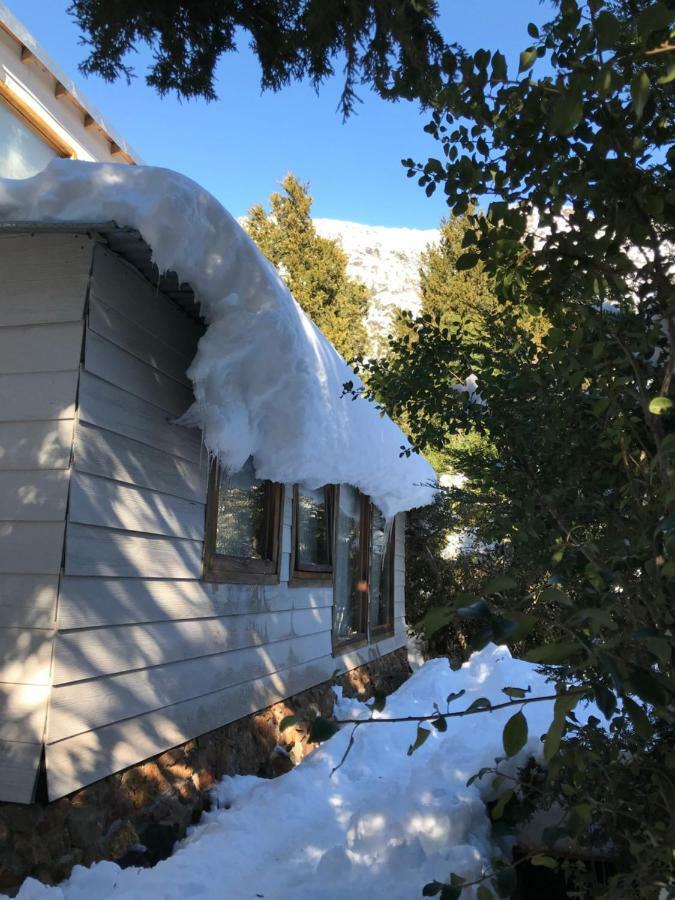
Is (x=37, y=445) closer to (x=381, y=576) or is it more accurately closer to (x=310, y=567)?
(x=310, y=567)

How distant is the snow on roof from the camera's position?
272 cm

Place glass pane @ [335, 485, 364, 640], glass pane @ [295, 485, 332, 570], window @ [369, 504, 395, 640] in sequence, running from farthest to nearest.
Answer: window @ [369, 504, 395, 640]
glass pane @ [335, 485, 364, 640]
glass pane @ [295, 485, 332, 570]

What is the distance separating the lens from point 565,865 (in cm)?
157

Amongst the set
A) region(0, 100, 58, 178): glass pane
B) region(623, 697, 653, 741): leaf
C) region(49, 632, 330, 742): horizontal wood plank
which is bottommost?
region(49, 632, 330, 742): horizontal wood plank

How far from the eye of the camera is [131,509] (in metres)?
3.15

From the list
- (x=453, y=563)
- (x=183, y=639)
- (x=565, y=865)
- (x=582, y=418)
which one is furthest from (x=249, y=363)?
(x=453, y=563)

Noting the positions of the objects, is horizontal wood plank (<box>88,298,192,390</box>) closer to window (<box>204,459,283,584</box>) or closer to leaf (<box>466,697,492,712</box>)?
window (<box>204,459,283,584</box>)

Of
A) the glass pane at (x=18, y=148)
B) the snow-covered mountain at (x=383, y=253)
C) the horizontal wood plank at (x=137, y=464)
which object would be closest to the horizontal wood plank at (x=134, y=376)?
the horizontal wood plank at (x=137, y=464)

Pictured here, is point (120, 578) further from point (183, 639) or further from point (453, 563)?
point (453, 563)

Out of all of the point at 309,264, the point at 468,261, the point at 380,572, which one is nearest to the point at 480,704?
the point at 468,261

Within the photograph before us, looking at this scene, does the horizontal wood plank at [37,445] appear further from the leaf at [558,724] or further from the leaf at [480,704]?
the leaf at [558,724]

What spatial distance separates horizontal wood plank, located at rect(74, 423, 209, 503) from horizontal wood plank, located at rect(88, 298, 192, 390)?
42 cm

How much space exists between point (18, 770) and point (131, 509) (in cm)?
112

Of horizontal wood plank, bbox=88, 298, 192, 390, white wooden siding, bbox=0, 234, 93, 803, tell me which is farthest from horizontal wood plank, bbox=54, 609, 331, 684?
horizontal wood plank, bbox=88, 298, 192, 390
